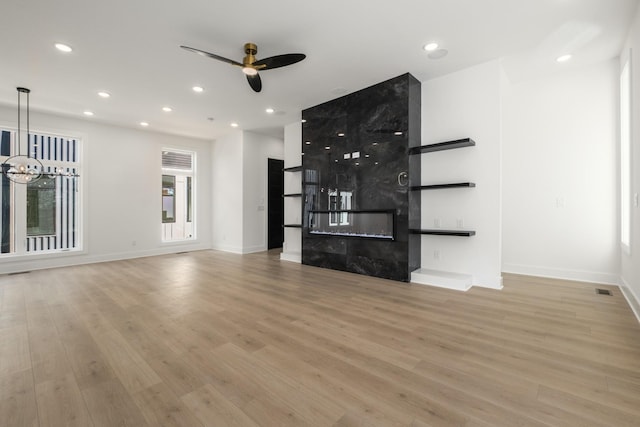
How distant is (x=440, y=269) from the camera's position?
421 centimetres

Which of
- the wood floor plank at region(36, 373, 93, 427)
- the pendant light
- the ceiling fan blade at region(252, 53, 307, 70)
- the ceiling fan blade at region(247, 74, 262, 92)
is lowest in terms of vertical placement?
the wood floor plank at region(36, 373, 93, 427)

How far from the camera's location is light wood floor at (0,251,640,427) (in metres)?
1.53

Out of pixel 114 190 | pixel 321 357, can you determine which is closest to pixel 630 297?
pixel 321 357

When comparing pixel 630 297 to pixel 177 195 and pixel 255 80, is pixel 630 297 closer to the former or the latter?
pixel 255 80

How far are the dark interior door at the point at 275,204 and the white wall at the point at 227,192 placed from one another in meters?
0.85

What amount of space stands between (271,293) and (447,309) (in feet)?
6.80

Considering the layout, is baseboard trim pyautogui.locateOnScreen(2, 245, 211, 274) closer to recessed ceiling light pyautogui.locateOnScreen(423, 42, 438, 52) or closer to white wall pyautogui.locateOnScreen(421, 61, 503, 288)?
white wall pyautogui.locateOnScreen(421, 61, 503, 288)

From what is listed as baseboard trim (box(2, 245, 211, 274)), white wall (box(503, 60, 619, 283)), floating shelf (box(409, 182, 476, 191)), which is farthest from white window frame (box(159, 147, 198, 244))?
white wall (box(503, 60, 619, 283))

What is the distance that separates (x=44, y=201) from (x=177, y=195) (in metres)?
2.54

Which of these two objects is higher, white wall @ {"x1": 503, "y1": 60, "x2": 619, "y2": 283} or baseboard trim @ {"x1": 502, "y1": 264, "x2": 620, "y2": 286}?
white wall @ {"x1": 503, "y1": 60, "x2": 619, "y2": 283}

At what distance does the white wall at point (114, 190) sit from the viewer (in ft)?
18.5

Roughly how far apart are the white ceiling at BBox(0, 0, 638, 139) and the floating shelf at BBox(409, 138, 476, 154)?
1042mm

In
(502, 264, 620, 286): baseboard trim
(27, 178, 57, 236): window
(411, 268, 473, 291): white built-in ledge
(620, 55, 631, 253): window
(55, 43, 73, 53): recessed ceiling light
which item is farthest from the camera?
(27, 178, 57, 236): window

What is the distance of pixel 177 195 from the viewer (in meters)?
7.54
